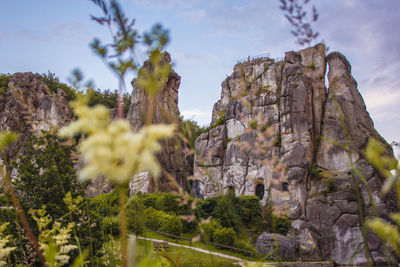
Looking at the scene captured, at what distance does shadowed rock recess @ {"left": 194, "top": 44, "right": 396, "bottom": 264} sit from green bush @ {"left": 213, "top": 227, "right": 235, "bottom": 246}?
397 cm

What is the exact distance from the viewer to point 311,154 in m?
25.4

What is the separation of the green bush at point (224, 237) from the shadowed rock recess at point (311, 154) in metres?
3.97

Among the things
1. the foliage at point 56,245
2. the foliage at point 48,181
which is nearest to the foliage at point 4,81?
the foliage at point 48,181

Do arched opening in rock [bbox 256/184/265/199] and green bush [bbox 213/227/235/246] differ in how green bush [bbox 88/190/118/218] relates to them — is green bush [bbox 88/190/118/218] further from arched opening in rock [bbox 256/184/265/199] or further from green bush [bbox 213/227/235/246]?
arched opening in rock [bbox 256/184/265/199]

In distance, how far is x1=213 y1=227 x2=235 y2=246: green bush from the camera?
17234 millimetres

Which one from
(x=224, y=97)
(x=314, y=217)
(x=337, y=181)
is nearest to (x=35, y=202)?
(x=314, y=217)

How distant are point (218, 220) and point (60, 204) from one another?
1401cm

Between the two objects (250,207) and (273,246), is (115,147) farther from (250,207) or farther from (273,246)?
(250,207)

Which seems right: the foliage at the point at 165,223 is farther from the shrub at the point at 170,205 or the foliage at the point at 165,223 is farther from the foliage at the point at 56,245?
the foliage at the point at 56,245

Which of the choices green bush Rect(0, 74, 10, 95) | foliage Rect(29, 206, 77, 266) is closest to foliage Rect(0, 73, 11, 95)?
green bush Rect(0, 74, 10, 95)

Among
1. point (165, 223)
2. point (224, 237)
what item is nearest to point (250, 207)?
point (224, 237)

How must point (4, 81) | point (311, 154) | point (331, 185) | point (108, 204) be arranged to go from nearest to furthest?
1. point (108, 204)
2. point (331, 185)
3. point (311, 154)
4. point (4, 81)

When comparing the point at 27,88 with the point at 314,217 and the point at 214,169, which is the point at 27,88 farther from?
the point at 314,217

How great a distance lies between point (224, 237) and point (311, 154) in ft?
40.6
